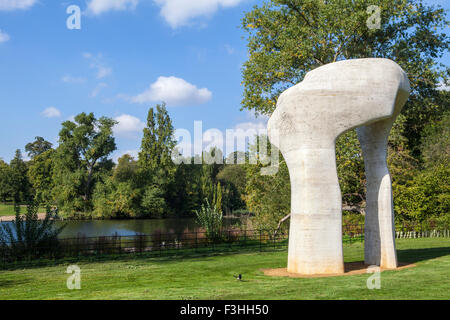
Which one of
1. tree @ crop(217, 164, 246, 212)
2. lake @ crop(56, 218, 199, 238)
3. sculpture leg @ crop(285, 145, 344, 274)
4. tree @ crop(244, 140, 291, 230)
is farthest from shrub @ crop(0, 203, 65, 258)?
tree @ crop(217, 164, 246, 212)

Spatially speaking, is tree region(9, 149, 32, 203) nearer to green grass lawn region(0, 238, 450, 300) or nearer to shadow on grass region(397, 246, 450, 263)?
green grass lawn region(0, 238, 450, 300)

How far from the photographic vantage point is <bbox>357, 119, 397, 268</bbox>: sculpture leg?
1112 centimetres

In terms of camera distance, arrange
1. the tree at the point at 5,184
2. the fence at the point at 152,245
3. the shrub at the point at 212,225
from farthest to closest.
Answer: the tree at the point at 5,184
the shrub at the point at 212,225
the fence at the point at 152,245

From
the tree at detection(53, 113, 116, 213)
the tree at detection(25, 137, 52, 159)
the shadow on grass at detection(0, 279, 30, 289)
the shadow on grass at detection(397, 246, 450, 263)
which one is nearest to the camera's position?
the shadow on grass at detection(0, 279, 30, 289)

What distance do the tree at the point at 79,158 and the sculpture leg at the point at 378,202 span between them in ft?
147

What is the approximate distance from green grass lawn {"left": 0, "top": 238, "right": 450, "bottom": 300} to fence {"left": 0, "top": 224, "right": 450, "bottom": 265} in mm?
2567

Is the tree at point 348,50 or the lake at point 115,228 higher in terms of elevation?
the tree at point 348,50

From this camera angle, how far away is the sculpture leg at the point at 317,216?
10062 mm

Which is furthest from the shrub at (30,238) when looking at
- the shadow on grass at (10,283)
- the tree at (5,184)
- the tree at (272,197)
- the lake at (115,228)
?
the tree at (5,184)

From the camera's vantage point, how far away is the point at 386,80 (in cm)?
1034

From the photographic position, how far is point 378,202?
37.0 ft

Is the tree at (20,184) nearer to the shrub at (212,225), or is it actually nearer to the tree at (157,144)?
the tree at (157,144)

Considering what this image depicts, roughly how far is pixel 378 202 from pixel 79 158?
47839 mm
